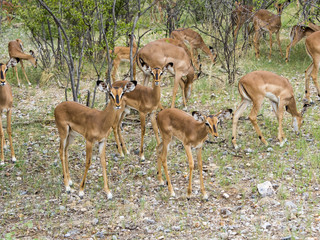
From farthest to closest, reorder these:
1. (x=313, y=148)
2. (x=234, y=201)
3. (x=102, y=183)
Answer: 1. (x=313, y=148)
2. (x=102, y=183)
3. (x=234, y=201)

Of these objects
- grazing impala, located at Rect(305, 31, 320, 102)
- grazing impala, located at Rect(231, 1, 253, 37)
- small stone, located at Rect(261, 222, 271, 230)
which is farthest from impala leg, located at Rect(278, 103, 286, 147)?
grazing impala, located at Rect(231, 1, 253, 37)

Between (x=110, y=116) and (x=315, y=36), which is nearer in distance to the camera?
(x=110, y=116)

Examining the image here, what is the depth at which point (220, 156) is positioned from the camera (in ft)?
26.6

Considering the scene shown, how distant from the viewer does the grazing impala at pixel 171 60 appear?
10398mm

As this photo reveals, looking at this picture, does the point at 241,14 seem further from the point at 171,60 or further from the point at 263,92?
the point at 263,92

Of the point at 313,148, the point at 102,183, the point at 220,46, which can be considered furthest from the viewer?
the point at 220,46

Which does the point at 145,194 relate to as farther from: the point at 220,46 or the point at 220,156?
the point at 220,46

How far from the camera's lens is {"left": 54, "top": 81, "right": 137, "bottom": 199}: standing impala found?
6.67 metres

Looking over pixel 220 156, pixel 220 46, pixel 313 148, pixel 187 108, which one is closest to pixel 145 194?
pixel 220 156

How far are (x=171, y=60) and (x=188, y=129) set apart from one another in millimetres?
4043

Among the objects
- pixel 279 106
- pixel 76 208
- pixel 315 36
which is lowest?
pixel 76 208

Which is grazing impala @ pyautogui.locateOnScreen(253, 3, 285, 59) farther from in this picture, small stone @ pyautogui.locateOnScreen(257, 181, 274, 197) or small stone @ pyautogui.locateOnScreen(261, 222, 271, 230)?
small stone @ pyautogui.locateOnScreen(261, 222, 271, 230)

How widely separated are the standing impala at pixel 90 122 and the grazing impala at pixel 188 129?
2.41 feet

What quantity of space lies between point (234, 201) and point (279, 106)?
2.49m
